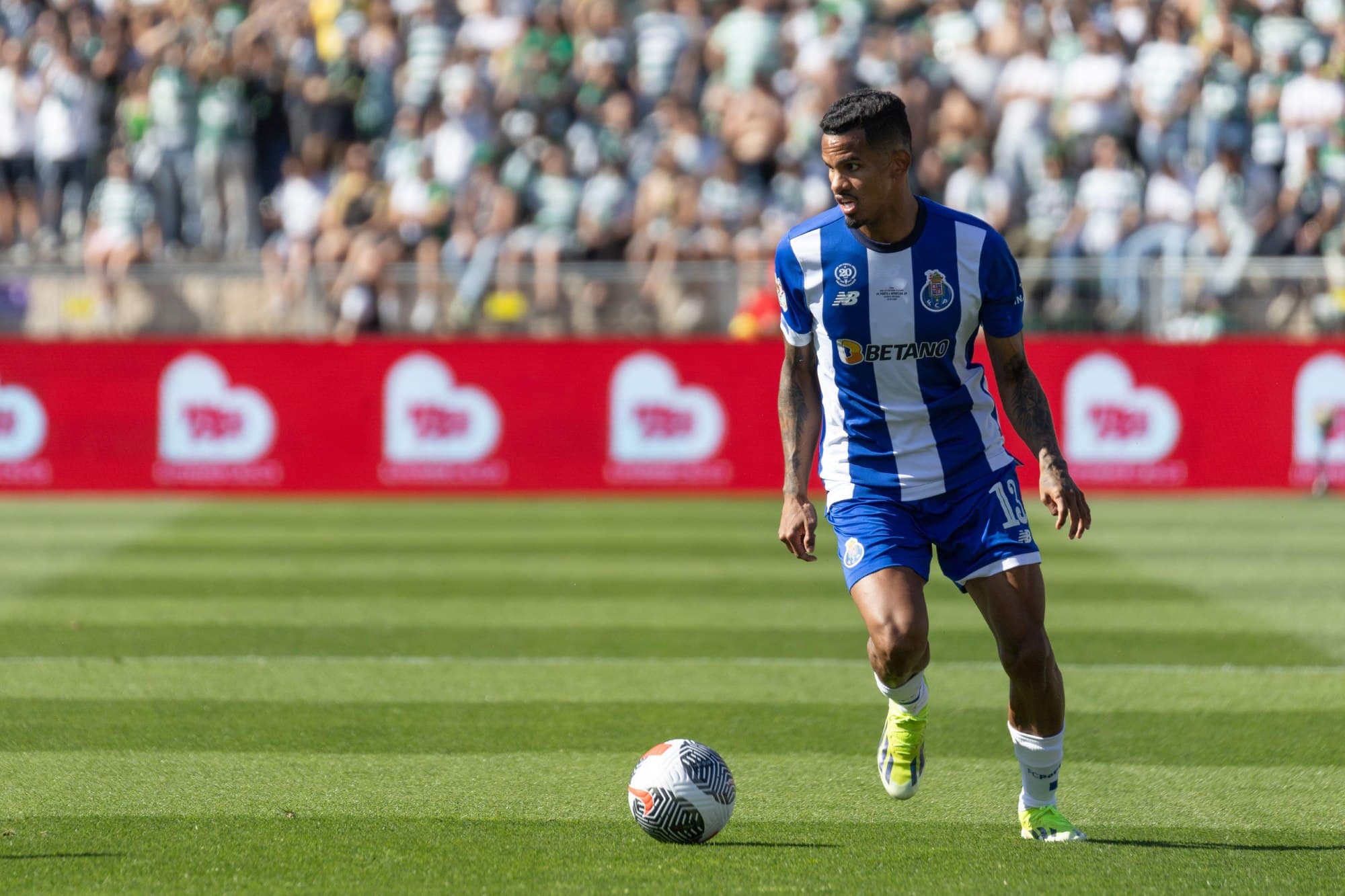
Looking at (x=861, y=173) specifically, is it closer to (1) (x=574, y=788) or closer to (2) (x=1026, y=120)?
(1) (x=574, y=788)

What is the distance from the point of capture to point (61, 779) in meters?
6.57

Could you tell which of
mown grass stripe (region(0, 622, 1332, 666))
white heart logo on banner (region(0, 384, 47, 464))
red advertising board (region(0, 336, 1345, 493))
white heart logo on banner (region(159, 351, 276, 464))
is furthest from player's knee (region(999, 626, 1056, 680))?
white heart logo on banner (region(0, 384, 47, 464))

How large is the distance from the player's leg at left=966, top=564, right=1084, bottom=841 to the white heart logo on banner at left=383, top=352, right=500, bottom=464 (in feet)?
40.4

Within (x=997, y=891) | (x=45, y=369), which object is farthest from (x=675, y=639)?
(x=45, y=369)

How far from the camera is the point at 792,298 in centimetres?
595

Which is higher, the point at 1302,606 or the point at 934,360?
the point at 934,360

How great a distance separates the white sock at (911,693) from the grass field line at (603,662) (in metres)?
3.25

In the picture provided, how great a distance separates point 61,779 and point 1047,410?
381 centimetres

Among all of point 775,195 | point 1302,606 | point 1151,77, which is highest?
point 1151,77

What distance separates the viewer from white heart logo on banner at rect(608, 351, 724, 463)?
1780cm

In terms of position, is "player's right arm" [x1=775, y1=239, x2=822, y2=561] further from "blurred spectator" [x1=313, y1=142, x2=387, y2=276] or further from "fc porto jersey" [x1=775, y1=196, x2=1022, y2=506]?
"blurred spectator" [x1=313, y1=142, x2=387, y2=276]

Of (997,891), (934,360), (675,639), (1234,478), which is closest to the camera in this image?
(997,891)

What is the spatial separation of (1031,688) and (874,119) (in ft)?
6.14

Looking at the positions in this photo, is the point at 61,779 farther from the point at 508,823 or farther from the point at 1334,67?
the point at 1334,67
